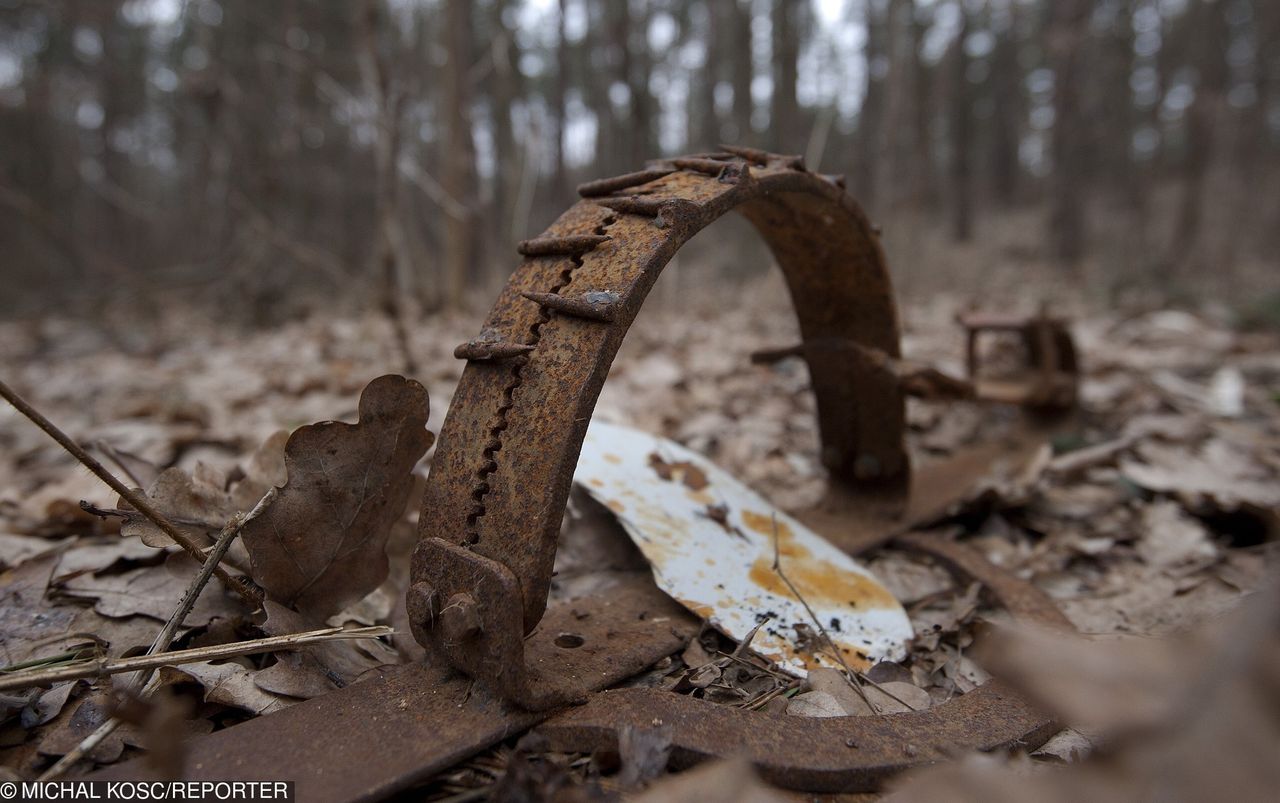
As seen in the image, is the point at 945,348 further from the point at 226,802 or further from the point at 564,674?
the point at 226,802

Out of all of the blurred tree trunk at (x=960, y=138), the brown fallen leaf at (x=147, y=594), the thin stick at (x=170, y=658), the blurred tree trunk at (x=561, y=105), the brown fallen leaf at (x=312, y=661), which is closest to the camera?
the thin stick at (x=170, y=658)

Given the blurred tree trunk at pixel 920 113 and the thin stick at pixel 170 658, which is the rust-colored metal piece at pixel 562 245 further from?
the blurred tree trunk at pixel 920 113

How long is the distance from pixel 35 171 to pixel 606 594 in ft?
52.0

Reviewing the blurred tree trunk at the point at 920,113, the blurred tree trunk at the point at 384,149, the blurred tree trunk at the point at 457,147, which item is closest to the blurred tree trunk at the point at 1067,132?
the blurred tree trunk at the point at 920,113

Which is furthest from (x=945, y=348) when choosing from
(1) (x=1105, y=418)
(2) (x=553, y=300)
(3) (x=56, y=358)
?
(3) (x=56, y=358)

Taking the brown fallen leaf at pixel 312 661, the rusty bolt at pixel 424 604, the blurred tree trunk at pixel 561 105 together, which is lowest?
the brown fallen leaf at pixel 312 661

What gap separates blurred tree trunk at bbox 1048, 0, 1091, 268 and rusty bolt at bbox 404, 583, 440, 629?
10.1 meters

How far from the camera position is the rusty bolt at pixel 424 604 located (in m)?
1.17

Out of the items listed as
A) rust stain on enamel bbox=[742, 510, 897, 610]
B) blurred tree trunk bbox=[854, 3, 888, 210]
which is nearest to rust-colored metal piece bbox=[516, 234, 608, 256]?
rust stain on enamel bbox=[742, 510, 897, 610]

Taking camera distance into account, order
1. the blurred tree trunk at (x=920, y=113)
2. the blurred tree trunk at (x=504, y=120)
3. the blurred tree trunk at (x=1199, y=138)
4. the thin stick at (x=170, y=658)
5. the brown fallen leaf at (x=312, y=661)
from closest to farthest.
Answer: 1. the thin stick at (x=170, y=658)
2. the brown fallen leaf at (x=312, y=661)
3. the blurred tree trunk at (x=504, y=120)
4. the blurred tree trunk at (x=920, y=113)
5. the blurred tree trunk at (x=1199, y=138)

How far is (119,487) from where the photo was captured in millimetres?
1107

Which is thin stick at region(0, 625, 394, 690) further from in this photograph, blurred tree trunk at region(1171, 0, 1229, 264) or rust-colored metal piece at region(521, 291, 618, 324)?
blurred tree trunk at region(1171, 0, 1229, 264)

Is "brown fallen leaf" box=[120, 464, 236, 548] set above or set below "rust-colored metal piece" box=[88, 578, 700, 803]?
above

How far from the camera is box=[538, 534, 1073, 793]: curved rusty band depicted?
42.5 inches
